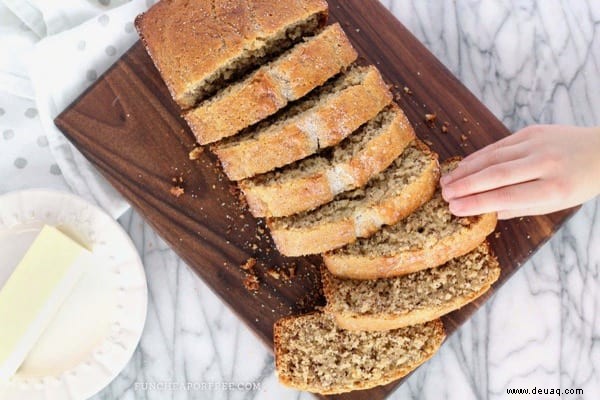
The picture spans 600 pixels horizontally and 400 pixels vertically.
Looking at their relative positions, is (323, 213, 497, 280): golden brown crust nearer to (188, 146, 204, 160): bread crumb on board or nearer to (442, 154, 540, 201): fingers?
(442, 154, 540, 201): fingers

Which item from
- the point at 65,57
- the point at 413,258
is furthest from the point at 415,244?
the point at 65,57

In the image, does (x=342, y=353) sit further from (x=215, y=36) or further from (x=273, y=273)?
(x=215, y=36)

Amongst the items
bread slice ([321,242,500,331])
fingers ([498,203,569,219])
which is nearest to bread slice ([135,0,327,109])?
bread slice ([321,242,500,331])

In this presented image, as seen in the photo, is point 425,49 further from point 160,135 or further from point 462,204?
point 160,135

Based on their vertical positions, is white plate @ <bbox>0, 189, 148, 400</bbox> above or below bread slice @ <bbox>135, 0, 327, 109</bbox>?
below

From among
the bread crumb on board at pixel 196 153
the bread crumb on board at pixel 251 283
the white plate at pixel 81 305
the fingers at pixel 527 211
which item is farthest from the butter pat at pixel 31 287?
the fingers at pixel 527 211

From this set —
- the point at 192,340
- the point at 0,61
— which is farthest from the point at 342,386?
the point at 0,61

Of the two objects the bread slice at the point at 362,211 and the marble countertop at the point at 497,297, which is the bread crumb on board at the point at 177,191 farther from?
the bread slice at the point at 362,211
